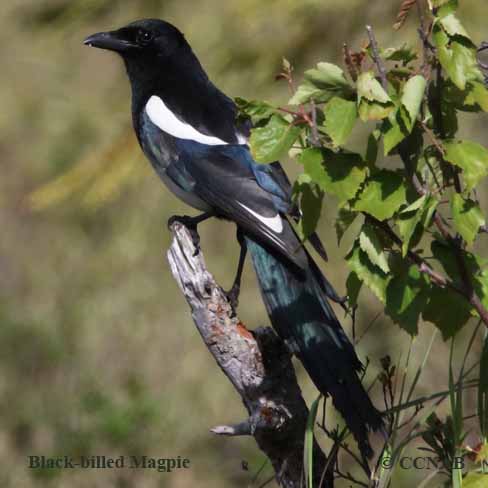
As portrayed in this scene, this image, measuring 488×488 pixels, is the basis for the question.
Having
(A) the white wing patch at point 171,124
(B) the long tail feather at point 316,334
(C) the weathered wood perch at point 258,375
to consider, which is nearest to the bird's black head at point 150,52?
(A) the white wing patch at point 171,124

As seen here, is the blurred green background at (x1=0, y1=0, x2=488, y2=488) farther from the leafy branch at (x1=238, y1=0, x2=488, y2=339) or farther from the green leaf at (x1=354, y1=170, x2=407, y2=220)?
the green leaf at (x1=354, y1=170, x2=407, y2=220)

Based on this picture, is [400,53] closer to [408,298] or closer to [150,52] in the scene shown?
[408,298]

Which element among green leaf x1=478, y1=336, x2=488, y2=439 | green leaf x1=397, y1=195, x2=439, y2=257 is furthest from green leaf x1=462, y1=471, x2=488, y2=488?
green leaf x1=397, y1=195, x2=439, y2=257

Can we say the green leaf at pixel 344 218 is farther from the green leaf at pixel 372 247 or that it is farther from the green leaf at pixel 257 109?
the green leaf at pixel 257 109

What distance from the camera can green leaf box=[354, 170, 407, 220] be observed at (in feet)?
6.28

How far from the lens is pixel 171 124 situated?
12.1 ft

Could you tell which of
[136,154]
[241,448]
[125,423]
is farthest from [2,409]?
[136,154]

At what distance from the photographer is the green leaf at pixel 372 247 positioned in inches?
78.4

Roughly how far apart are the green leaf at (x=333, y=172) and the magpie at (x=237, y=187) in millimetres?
541

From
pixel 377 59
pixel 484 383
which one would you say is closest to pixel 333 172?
pixel 377 59

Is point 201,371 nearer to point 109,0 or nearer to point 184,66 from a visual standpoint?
point 184,66

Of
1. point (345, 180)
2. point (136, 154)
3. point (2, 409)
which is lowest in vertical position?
point (345, 180)

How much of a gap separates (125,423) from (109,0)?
Result: 1673 mm

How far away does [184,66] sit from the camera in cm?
411
